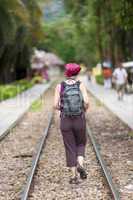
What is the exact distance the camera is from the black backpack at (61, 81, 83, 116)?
36.2ft

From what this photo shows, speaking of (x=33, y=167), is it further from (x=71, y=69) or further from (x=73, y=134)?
(x=71, y=69)

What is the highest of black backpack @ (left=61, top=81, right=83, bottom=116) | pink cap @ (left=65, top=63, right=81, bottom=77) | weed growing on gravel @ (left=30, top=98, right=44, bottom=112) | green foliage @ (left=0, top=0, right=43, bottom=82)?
green foliage @ (left=0, top=0, right=43, bottom=82)

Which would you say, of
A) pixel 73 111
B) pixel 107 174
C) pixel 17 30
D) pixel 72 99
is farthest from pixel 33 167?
pixel 17 30

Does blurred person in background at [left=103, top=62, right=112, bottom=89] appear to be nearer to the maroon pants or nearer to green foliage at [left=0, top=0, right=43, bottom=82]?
green foliage at [left=0, top=0, right=43, bottom=82]

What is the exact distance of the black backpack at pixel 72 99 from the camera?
36.2ft

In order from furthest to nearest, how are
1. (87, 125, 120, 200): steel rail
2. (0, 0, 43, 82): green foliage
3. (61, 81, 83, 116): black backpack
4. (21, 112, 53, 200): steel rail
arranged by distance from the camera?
(0, 0, 43, 82): green foliage → (61, 81, 83, 116): black backpack → (21, 112, 53, 200): steel rail → (87, 125, 120, 200): steel rail

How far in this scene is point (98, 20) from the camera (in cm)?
5750

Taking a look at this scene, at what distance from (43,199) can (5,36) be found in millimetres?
33861

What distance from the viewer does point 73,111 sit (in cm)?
1107

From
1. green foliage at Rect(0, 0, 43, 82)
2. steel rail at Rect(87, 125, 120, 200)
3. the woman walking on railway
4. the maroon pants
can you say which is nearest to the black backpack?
the woman walking on railway

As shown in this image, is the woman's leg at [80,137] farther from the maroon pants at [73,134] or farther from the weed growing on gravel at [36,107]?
the weed growing on gravel at [36,107]

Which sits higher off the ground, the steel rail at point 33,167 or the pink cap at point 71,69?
the pink cap at point 71,69

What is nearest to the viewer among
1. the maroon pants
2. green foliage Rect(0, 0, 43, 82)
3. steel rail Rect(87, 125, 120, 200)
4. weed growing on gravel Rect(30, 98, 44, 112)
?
steel rail Rect(87, 125, 120, 200)

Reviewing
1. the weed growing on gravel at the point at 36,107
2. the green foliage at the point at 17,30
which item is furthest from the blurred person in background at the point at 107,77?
the weed growing on gravel at the point at 36,107
